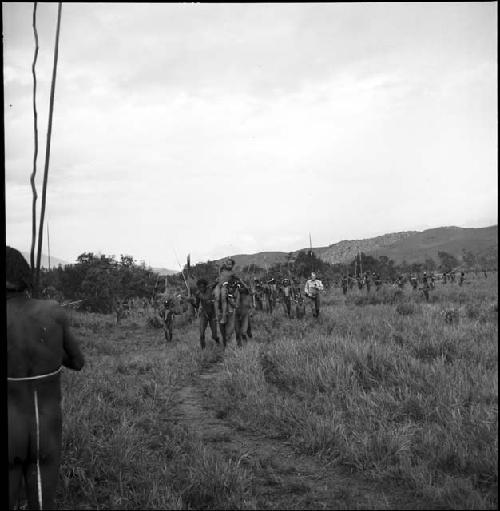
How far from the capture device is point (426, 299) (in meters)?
19.5

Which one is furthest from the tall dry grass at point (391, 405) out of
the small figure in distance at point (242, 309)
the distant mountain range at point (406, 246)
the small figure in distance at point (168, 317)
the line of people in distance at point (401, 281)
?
the distant mountain range at point (406, 246)

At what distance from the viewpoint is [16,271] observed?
2828mm

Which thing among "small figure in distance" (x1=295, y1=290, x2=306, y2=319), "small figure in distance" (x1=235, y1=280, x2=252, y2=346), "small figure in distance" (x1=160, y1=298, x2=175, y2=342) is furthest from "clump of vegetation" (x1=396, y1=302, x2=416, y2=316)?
"small figure in distance" (x1=160, y1=298, x2=175, y2=342)

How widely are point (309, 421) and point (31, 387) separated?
285cm

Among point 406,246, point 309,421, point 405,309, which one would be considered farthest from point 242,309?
point 406,246

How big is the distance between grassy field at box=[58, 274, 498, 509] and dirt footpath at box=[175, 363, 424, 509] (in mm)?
102

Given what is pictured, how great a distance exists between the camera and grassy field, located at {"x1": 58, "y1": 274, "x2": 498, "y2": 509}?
11.2 feet

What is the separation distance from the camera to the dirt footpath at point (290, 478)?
11.0 ft

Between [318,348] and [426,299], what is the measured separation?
13.4 meters

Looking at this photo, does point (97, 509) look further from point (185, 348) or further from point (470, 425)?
point (185, 348)

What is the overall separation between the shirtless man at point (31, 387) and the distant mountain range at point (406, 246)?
102 metres

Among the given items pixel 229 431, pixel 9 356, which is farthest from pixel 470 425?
pixel 9 356

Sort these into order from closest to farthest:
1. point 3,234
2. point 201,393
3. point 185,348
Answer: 1. point 3,234
2. point 201,393
3. point 185,348

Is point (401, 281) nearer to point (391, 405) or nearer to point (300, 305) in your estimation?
point (300, 305)
